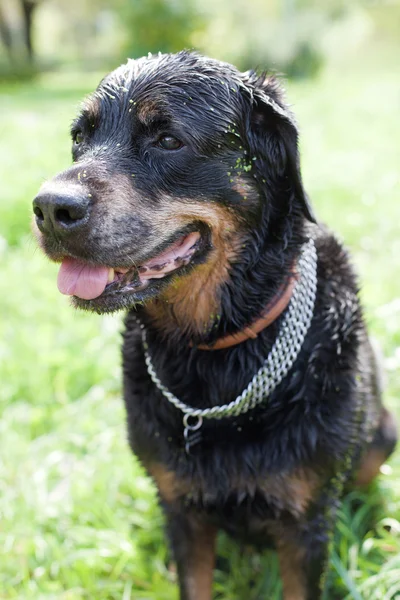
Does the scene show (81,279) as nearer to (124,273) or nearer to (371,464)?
(124,273)

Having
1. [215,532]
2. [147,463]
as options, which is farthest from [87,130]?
[215,532]

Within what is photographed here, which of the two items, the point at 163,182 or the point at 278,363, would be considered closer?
the point at 163,182

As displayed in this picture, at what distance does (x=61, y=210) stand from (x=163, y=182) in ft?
1.15

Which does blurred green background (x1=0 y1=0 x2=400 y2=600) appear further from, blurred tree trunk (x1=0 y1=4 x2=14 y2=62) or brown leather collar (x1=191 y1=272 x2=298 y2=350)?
blurred tree trunk (x1=0 y1=4 x2=14 y2=62)

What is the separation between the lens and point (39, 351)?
379 cm

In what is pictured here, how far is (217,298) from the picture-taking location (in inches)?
81.1

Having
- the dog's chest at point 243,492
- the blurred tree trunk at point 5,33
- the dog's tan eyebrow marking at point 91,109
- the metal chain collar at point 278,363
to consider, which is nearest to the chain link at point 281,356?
the metal chain collar at point 278,363

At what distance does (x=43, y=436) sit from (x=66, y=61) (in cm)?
2951

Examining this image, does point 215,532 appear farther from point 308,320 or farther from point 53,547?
point 308,320

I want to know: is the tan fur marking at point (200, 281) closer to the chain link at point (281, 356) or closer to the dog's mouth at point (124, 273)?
the dog's mouth at point (124, 273)

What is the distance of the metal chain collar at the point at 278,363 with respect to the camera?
2035 millimetres

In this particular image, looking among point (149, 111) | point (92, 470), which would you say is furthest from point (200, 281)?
point (92, 470)

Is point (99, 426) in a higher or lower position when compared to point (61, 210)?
lower

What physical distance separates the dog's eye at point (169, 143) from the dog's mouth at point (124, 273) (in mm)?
282
